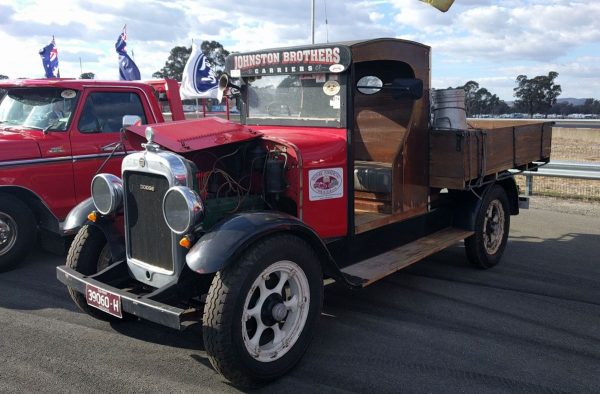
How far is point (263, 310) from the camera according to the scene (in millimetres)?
3596

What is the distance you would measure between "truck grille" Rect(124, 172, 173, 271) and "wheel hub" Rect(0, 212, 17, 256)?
281 centimetres

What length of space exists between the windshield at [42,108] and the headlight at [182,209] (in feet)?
12.4

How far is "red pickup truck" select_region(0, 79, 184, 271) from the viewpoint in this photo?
20.1 feet

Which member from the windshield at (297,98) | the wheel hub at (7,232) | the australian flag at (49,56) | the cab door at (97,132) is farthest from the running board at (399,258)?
the australian flag at (49,56)

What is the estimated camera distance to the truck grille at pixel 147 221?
3750 mm

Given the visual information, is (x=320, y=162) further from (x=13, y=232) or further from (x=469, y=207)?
(x=13, y=232)

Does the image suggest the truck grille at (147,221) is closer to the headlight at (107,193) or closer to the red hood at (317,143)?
the headlight at (107,193)

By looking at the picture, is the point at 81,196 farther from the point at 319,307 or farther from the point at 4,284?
the point at 319,307

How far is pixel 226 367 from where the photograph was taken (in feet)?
10.7

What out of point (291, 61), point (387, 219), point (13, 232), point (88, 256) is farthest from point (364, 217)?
point (13, 232)

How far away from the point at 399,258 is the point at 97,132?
4.19 metres

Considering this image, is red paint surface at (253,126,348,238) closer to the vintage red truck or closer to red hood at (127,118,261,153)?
the vintage red truck

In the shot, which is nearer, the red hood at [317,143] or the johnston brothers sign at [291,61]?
→ the red hood at [317,143]

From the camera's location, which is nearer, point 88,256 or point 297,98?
point 88,256
